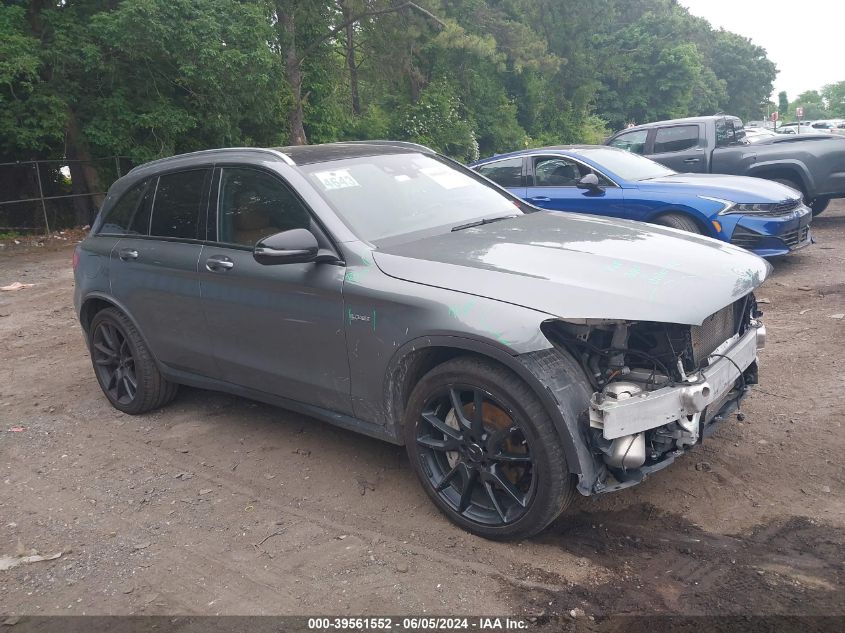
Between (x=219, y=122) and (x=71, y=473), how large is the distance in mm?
13203

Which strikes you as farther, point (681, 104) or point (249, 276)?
point (681, 104)

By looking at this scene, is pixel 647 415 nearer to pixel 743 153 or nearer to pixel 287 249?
pixel 287 249

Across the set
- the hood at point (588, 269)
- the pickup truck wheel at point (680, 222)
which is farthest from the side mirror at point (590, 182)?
the hood at point (588, 269)

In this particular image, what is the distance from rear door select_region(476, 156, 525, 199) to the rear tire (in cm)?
525

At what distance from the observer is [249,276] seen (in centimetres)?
416

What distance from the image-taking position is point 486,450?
329 cm

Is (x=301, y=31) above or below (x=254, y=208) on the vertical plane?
above

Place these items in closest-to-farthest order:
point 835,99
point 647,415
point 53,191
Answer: point 647,415, point 53,191, point 835,99

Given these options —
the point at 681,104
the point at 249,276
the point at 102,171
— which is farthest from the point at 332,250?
the point at 681,104

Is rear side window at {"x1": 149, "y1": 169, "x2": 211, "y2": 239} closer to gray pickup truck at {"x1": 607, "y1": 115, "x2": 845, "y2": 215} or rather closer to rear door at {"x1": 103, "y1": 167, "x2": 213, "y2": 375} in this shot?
rear door at {"x1": 103, "y1": 167, "x2": 213, "y2": 375}

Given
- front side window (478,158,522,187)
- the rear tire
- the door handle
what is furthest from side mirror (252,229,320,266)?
front side window (478,158,522,187)

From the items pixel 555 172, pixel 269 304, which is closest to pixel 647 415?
pixel 269 304

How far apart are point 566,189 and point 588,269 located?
5.62m

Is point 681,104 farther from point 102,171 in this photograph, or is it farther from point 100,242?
point 100,242
